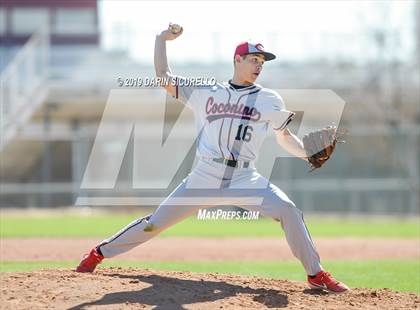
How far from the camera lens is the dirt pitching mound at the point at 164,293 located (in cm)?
638

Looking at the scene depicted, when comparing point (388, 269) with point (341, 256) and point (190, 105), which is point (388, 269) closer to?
point (341, 256)

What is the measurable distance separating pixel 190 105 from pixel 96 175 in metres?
18.1

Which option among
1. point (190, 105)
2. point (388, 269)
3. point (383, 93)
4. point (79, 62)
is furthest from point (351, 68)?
point (190, 105)

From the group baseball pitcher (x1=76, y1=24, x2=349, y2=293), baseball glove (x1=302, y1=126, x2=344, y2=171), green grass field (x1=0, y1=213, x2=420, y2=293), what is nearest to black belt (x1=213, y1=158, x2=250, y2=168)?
baseball pitcher (x1=76, y1=24, x2=349, y2=293)

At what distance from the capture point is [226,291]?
278 inches

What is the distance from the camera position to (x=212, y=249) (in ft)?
43.5

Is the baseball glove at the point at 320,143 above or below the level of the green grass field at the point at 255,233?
above

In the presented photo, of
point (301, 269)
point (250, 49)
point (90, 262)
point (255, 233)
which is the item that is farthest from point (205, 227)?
point (250, 49)

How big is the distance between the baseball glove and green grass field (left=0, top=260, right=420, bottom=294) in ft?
6.26

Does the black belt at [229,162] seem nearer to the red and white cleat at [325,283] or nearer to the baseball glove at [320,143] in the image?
the baseball glove at [320,143]

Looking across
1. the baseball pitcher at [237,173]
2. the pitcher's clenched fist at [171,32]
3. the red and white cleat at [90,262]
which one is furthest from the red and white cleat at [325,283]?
the pitcher's clenched fist at [171,32]

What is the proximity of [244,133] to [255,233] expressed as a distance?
10.1 m

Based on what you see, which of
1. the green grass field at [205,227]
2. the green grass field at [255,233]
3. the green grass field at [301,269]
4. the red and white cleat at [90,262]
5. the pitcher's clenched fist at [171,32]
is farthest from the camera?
the green grass field at [205,227]

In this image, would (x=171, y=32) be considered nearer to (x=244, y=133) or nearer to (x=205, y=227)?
(x=244, y=133)
